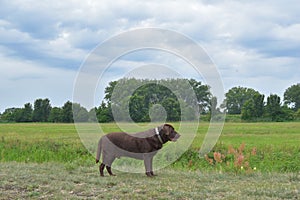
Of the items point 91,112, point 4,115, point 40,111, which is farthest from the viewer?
point 4,115

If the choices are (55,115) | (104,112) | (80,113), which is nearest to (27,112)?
(55,115)

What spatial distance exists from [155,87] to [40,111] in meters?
48.6

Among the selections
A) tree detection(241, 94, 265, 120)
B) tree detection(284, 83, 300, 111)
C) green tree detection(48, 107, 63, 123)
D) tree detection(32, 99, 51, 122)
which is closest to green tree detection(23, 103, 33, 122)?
tree detection(32, 99, 51, 122)

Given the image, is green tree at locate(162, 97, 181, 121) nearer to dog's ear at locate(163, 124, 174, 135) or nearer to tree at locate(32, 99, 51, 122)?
dog's ear at locate(163, 124, 174, 135)

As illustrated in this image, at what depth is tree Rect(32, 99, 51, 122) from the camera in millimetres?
53812

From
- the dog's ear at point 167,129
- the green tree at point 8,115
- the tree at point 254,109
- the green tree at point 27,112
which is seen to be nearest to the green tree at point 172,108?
the dog's ear at point 167,129

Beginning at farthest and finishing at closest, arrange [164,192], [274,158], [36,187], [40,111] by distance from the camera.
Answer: [40,111] → [274,158] → [36,187] → [164,192]

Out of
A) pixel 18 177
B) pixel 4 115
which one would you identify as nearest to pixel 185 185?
pixel 18 177

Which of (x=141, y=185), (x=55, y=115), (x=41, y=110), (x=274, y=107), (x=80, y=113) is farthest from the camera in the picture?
(x=41, y=110)

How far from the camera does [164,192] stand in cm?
662

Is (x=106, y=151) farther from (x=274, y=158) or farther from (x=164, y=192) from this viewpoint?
(x=274, y=158)

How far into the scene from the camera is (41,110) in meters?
55.7

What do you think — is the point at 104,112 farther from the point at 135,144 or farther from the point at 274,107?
the point at 274,107

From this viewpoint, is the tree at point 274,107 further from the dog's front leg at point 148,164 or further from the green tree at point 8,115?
the dog's front leg at point 148,164
